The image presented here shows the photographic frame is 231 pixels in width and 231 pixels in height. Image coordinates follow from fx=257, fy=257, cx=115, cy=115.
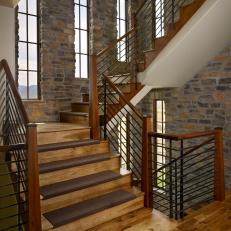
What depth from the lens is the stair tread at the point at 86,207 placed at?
108 inches

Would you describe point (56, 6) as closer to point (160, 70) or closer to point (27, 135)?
point (160, 70)

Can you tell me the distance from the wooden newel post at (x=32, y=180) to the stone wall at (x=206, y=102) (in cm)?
377

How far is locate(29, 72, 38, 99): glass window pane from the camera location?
524 centimetres

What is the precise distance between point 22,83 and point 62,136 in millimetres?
1970

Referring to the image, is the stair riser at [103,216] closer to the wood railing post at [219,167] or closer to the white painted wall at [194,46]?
the wood railing post at [219,167]

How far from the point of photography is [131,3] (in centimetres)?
694

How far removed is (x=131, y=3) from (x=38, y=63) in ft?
10.7

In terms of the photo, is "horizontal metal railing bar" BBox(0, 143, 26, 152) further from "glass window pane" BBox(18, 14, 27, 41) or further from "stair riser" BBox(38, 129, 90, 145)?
"glass window pane" BBox(18, 14, 27, 41)

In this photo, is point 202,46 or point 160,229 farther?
point 202,46

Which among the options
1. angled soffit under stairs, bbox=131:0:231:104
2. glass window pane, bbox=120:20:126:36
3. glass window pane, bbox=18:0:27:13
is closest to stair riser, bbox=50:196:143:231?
angled soffit under stairs, bbox=131:0:231:104

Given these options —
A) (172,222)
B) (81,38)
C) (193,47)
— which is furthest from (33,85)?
(172,222)

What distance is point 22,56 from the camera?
509 centimetres

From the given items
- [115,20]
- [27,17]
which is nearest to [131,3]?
[115,20]

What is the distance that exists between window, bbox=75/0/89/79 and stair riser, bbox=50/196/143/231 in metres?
3.57
